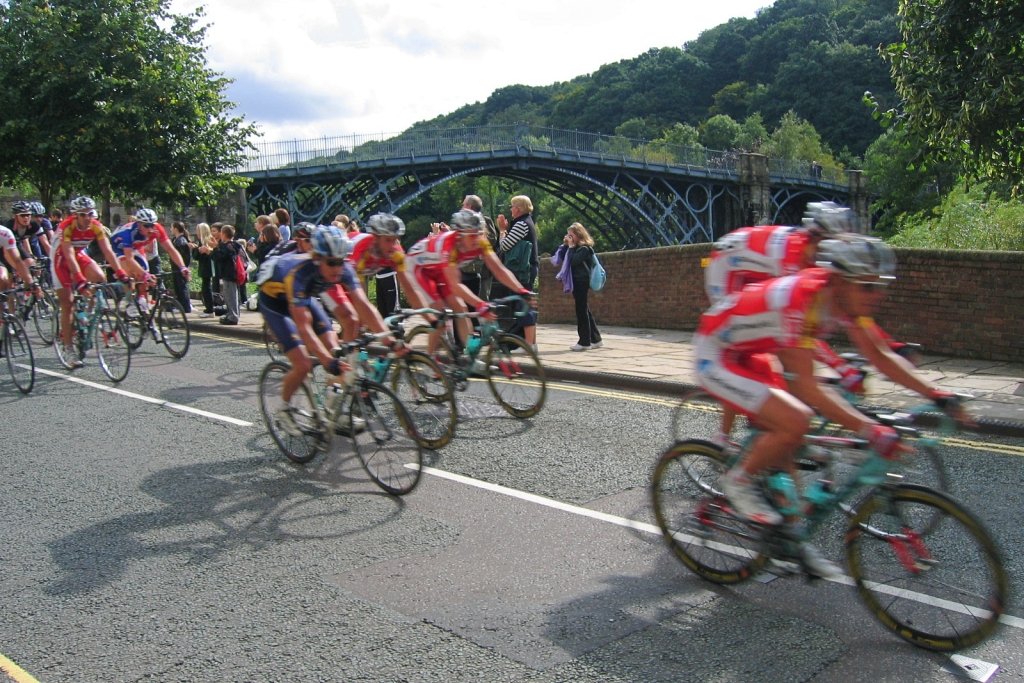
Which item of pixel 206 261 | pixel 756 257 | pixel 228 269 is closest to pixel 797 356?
pixel 756 257

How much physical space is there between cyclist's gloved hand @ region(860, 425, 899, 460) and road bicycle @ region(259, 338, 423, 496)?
303cm

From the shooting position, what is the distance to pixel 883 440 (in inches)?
143

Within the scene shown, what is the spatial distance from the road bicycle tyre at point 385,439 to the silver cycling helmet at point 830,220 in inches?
108

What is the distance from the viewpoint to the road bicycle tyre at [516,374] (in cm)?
822

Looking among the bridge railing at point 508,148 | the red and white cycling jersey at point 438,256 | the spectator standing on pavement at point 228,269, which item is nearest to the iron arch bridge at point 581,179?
the bridge railing at point 508,148

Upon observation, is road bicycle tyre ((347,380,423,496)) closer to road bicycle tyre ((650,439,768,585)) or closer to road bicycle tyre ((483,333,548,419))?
road bicycle tyre ((650,439,768,585))

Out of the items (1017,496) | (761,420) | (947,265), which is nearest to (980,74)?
(947,265)

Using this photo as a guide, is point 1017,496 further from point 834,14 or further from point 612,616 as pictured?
point 834,14

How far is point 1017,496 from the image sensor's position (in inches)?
224

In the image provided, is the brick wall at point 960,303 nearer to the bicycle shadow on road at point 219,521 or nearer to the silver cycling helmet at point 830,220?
the silver cycling helmet at point 830,220

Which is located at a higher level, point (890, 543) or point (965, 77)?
point (965, 77)

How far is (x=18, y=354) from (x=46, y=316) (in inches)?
208

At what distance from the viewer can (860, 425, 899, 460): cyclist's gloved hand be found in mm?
3623

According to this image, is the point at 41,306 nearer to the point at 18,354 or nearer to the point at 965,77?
the point at 18,354
